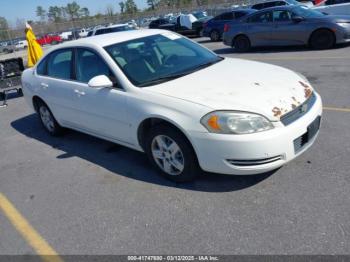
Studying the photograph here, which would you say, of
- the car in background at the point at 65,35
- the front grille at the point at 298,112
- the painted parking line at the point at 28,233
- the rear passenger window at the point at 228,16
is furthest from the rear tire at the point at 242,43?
the car in background at the point at 65,35

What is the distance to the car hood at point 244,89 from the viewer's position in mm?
3438

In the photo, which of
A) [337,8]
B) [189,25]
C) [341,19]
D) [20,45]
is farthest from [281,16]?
[20,45]

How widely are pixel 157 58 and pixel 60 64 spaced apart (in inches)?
67.7

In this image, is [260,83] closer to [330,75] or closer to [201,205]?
[201,205]

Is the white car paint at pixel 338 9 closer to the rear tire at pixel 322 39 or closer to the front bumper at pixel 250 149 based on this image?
the rear tire at pixel 322 39

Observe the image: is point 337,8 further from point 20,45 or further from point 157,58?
point 20,45

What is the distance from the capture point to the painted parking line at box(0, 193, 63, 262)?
127 inches

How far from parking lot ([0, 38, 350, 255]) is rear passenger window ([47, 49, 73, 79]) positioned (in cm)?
115

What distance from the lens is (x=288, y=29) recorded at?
11.3 meters

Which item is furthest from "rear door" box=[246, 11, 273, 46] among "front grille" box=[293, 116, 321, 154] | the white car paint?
"front grille" box=[293, 116, 321, 154]

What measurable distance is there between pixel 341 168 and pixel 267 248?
1.49 metres

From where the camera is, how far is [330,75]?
303 inches

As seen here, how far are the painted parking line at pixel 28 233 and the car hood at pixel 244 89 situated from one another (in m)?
1.84

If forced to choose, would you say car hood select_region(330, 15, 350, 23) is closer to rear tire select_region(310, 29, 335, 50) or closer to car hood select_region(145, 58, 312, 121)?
rear tire select_region(310, 29, 335, 50)
